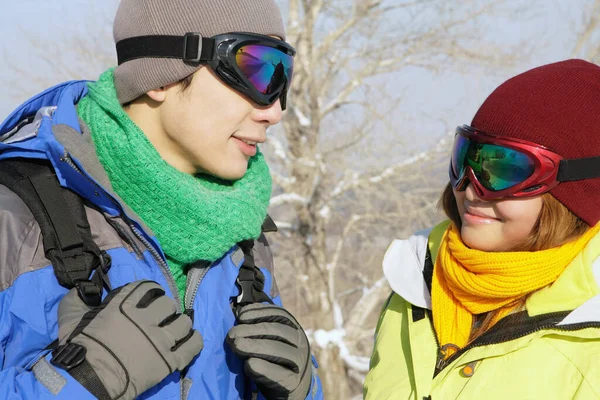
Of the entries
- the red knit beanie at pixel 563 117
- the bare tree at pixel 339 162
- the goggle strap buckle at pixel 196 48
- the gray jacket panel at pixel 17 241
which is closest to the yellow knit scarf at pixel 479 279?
the red knit beanie at pixel 563 117

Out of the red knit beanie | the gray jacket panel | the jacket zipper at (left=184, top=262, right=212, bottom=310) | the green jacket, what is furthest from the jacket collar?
the gray jacket panel

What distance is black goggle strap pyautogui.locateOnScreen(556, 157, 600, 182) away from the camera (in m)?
1.56

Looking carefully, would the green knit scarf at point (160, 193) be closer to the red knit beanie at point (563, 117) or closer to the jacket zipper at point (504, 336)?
the jacket zipper at point (504, 336)

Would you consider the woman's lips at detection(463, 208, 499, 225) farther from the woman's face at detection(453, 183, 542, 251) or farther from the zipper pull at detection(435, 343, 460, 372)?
the zipper pull at detection(435, 343, 460, 372)

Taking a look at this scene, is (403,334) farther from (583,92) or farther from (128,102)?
(128,102)

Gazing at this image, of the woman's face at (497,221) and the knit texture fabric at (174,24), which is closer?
the woman's face at (497,221)

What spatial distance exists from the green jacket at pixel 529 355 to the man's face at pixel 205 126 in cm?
81

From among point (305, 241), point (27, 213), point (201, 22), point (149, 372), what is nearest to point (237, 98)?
point (201, 22)

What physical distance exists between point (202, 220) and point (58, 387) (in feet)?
2.08

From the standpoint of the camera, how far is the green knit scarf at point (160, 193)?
1.71 meters

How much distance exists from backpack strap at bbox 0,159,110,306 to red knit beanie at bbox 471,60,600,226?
3.90 ft

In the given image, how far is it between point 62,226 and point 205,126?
0.52 meters

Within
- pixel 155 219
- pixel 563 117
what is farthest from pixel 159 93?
pixel 563 117

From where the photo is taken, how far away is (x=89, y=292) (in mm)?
1458
